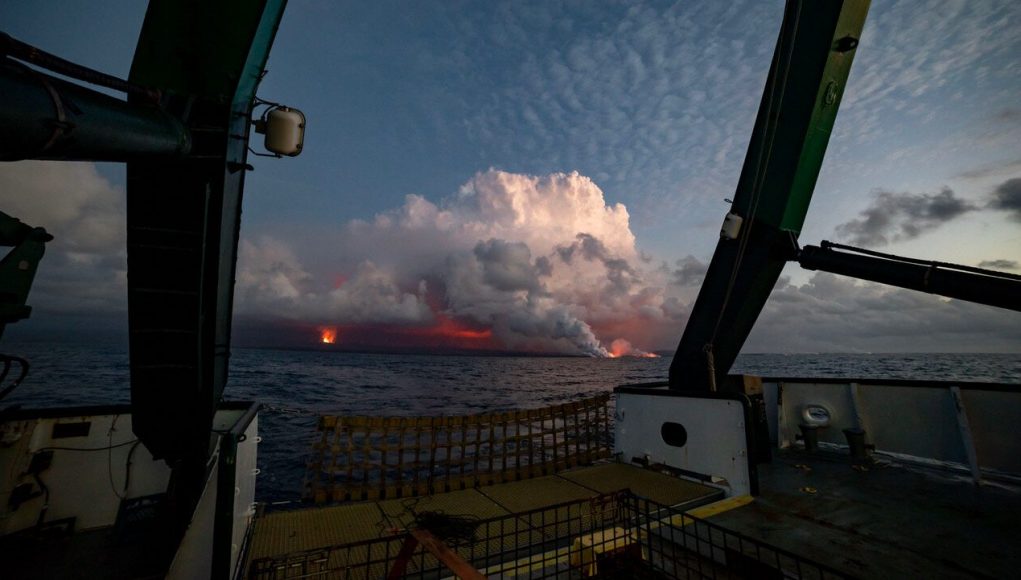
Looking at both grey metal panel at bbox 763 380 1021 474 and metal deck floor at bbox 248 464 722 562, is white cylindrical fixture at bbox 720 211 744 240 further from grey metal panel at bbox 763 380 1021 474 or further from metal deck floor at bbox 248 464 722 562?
metal deck floor at bbox 248 464 722 562

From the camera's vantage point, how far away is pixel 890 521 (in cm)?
518

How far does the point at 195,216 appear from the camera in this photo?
13.3ft

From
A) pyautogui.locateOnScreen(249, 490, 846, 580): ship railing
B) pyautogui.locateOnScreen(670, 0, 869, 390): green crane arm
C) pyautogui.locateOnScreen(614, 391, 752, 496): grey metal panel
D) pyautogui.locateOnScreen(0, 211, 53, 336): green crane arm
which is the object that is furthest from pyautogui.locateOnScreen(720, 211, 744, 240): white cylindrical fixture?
pyautogui.locateOnScreen(0, 211, 53, 336): green crane arm

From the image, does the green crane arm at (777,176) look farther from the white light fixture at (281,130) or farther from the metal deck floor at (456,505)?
the white light fixture at (281,130)

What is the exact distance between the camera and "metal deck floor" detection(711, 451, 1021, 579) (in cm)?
407

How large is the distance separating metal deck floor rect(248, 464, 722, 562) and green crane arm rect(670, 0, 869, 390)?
8.74ft

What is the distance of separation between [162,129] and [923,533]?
31.0 feet

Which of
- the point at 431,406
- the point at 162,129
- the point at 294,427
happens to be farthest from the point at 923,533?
the point at 431,406

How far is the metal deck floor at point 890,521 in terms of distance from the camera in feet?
13.4

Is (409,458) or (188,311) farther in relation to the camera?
(409,458)

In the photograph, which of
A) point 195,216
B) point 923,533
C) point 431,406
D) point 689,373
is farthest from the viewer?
point 431,406

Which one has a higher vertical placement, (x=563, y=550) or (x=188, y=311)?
(x=188, y=311)

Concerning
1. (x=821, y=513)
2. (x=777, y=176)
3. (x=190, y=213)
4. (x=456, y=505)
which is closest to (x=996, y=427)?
(x=821, y=513)

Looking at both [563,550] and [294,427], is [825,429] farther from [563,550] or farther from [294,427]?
[294,427]
